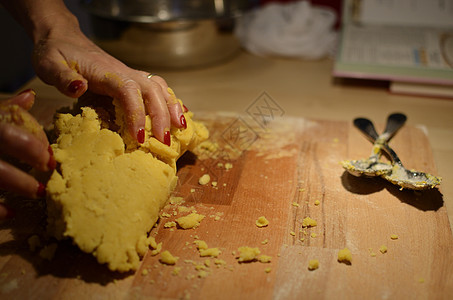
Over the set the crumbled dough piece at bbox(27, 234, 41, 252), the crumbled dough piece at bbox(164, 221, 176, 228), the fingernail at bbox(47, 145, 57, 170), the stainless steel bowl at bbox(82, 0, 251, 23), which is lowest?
the crumbled dough piece at bbox(164, 221, 176, 228)

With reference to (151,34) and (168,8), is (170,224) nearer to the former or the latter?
(151,34)

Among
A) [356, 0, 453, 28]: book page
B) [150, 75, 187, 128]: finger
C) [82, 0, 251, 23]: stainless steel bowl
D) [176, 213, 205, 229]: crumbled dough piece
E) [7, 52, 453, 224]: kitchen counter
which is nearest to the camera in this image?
[176, 213, 205, 229]: crumbled dough piece

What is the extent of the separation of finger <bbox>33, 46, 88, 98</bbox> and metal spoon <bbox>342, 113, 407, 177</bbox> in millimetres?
645

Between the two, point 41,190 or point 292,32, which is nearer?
point 41,190

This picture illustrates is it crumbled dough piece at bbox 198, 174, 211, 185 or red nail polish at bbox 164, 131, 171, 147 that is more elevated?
red nail polish at bbox 164, 131, 171, 147

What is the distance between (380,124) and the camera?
4.29ft

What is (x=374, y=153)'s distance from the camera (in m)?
1.12

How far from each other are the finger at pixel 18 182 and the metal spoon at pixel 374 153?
2.25ft

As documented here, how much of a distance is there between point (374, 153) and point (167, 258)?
0.61m

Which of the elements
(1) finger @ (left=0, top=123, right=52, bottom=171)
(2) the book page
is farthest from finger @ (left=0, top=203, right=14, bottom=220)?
(2) the book page

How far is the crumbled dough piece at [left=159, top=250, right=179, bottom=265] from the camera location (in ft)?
2.67

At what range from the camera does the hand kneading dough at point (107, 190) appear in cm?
79

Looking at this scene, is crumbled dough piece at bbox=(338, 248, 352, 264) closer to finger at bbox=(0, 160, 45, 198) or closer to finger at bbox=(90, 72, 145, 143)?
A: finger at bbox=(90, 72, 145, 143)

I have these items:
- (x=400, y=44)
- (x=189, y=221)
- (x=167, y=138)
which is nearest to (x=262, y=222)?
(x=189, y=221)
